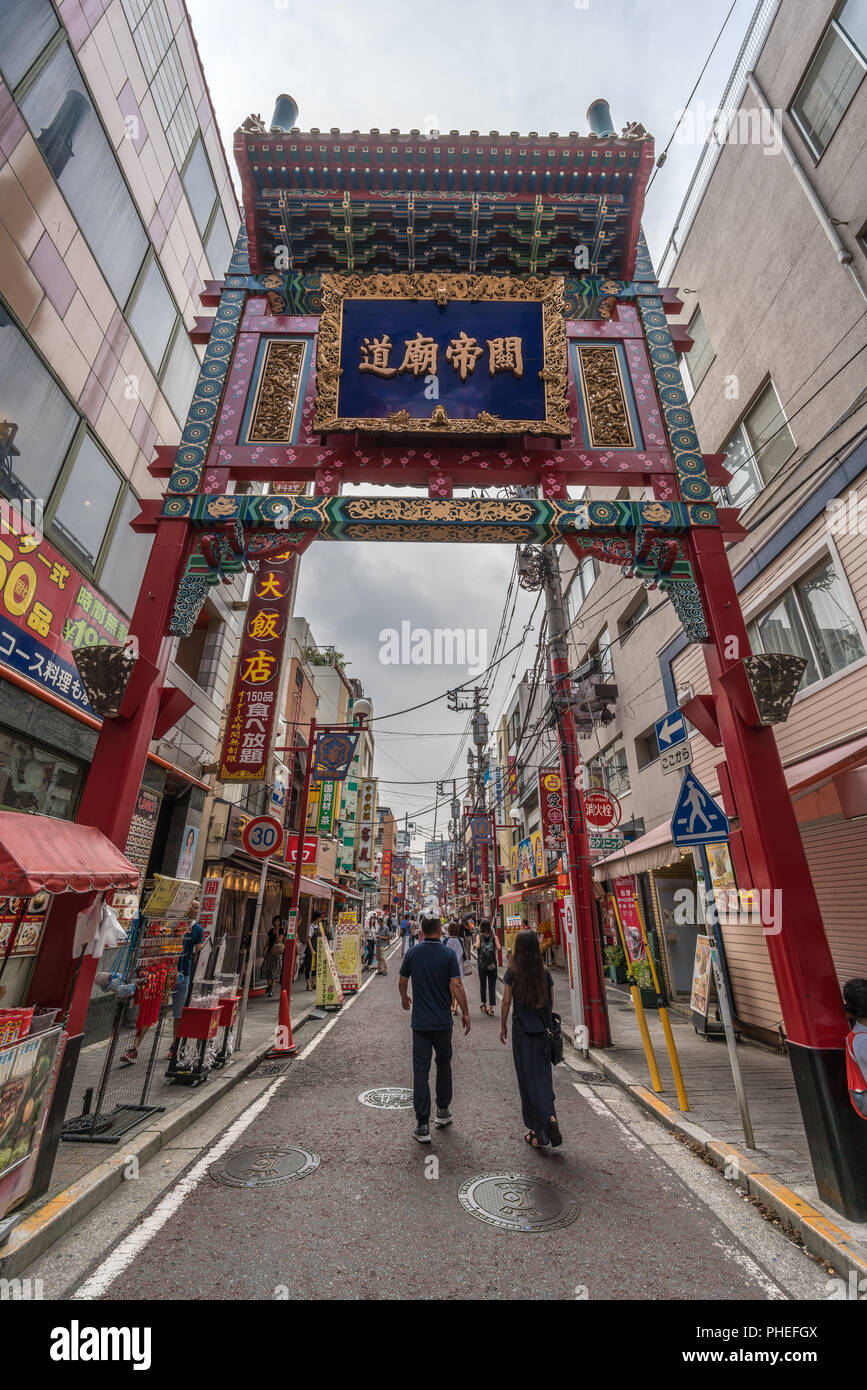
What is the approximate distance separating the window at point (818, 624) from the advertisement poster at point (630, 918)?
4.07 meters

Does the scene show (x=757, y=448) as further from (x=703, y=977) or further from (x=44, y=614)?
(x=44, y=614)

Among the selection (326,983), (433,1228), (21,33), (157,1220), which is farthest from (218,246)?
(433,1228)

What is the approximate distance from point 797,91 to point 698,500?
27.7 feet

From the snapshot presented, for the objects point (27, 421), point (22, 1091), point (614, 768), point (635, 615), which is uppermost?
point (635, 615)

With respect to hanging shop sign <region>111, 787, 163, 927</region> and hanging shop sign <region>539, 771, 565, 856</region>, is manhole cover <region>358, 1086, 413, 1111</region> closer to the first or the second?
hanging shop sign <region>111, 787, 163, 927</region>

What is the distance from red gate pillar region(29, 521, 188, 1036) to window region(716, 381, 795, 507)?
8.91m

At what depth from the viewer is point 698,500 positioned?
6730mm

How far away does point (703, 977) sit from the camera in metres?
9.45

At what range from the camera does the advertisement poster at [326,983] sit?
1285 cm

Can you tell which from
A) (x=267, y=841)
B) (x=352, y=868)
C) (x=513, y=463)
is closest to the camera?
(x=513, y=463)

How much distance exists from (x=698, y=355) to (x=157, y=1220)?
1646cm

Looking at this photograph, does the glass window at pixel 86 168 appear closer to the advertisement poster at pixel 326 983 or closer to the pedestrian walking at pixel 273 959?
the advertisement poster at pixel 326 983
